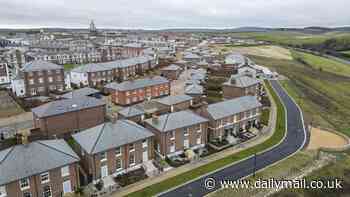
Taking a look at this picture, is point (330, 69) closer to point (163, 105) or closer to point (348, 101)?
point (348, 101)

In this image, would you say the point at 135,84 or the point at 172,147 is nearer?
the point at 172,147

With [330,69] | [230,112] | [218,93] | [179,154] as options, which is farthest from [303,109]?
[330,69]

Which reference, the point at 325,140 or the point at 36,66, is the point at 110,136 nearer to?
the point at 325,140

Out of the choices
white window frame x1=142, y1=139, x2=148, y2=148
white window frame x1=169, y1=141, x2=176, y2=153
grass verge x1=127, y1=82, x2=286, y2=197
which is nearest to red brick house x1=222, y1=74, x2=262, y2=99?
grass verge x1=127, y1=82, x2=286, y2=197

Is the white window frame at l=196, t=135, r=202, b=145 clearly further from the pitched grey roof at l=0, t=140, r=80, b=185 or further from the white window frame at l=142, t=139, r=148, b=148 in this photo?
the pitched grey roof at l=0, t=140, r=80, b=185

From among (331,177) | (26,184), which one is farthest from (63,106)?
(331,177)

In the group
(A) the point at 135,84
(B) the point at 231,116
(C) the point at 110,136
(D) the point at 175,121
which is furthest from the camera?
(A) the point at 135,84

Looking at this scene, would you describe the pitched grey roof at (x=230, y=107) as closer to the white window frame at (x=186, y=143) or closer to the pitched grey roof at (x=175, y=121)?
the pitched grey roof at (x=175, y=121)
